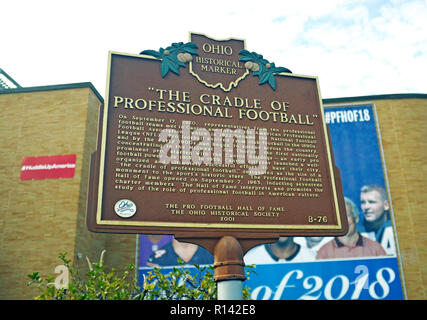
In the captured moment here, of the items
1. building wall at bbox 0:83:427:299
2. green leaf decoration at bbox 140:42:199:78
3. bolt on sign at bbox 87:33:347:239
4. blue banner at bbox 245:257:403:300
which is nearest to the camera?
bolt on sign at bbox 87:33:347:239

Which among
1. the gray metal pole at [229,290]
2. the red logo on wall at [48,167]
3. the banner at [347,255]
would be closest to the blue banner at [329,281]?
the banner at [347,255]

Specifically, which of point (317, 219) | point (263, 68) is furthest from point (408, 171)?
point (317, 219)

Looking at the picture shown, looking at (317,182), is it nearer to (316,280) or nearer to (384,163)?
(316,280)

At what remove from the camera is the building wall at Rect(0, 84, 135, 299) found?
55.6 feet

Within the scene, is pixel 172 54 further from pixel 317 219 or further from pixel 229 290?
pixel 229 290

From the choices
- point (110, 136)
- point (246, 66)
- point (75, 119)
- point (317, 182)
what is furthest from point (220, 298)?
point (75, 119)

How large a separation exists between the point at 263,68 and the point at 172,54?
1754mm

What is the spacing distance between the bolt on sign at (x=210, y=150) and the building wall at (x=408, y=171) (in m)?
14.2

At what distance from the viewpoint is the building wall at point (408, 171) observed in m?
18.9

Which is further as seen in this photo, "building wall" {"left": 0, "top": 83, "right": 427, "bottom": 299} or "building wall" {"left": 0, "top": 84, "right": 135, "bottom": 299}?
"building wall" {"left": 0, "top": 83, "right": 427, "bottom": 299}

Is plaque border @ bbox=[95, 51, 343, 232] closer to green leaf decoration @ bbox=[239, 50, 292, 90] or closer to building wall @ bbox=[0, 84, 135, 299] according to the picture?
green leaf decoration @ bbox=[239, 50, 292, 90]

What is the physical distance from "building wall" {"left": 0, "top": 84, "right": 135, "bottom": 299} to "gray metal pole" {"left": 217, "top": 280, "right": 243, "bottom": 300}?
12.3 m

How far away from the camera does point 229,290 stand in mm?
6152

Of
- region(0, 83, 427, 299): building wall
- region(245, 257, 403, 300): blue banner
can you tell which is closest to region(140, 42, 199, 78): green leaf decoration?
region(0, 83, 427, 299): building wall
